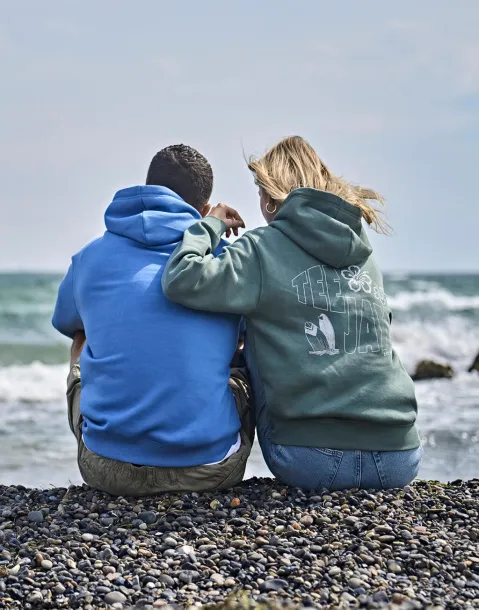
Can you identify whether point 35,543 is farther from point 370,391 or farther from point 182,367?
point 370,391

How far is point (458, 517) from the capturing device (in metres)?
3.98

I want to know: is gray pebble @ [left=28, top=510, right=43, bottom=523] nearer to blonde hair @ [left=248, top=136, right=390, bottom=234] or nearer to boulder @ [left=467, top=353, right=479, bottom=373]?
blonde hair @ [left=248, top=136, right=390, bottom=234]

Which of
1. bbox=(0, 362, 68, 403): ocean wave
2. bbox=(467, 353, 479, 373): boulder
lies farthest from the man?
bbox=(467, 353, 479, 373): boulder

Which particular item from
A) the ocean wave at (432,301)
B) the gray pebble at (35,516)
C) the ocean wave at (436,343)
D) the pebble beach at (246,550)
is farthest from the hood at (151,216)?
the ocean wave at (432,301)

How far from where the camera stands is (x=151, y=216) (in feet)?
13.0

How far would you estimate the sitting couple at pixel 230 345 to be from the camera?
3.87m

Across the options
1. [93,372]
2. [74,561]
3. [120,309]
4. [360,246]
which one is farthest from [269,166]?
[74,561]

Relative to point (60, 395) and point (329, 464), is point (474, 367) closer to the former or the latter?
point (60, 395)

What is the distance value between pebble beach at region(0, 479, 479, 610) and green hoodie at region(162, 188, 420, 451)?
351 mm

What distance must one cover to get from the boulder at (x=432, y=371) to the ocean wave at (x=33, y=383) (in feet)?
19.5

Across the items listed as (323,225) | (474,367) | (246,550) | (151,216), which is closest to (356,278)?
(323,225)

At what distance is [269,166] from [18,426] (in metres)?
5.82

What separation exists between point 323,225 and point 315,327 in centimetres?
48

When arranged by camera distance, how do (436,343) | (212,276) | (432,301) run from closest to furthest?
(212,276) < (436,343) < (432,301)
